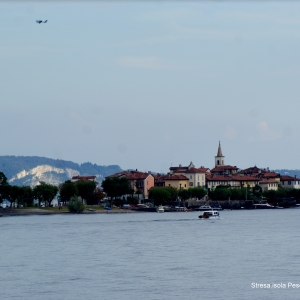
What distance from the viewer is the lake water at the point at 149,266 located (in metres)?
29.8

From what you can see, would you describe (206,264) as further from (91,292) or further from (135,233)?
(135,233)

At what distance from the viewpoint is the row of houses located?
479 ft

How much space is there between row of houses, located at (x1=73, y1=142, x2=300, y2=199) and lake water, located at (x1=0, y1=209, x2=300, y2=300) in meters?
89.3

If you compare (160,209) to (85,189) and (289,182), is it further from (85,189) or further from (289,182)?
(289,182)

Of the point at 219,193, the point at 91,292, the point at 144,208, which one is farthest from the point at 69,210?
the point at 91,292

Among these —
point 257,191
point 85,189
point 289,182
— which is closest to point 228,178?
point 257,191

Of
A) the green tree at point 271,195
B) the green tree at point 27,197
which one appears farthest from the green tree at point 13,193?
the green tree at point 271,195

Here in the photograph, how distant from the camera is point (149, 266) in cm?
3678

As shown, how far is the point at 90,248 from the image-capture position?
4644 centimetres

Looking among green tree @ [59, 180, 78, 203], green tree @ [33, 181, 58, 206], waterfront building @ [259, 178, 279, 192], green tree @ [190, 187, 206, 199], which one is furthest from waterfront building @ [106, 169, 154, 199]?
green tree @ [33, 181, 58, 206]

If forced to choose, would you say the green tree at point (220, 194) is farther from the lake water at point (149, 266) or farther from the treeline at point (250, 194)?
the lake water at point (149, 266)

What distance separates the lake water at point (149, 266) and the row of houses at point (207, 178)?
8928 centimetres

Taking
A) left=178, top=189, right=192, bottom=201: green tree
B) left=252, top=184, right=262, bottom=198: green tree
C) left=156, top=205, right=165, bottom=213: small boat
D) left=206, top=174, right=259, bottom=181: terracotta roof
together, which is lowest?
left=156, top=205, right=165, bottom=213: small boat

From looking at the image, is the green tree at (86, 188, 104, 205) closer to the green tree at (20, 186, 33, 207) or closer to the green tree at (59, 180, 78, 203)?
the green tree at (59, 180, 78, 203)
